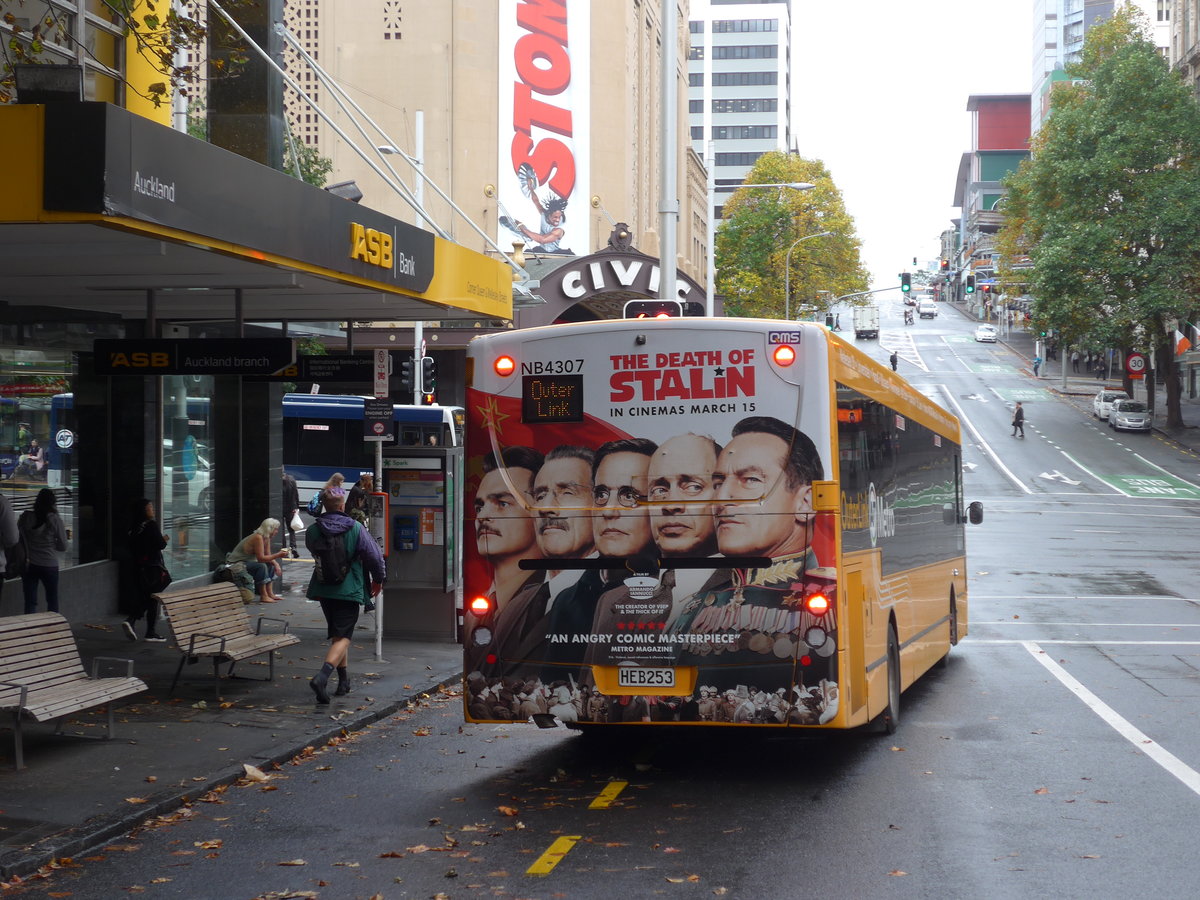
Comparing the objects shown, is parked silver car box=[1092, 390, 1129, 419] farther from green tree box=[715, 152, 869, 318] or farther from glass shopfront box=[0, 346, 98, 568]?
glass shopfront box=[0, 346, 98, 568]

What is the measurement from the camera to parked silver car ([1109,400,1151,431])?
229 ft

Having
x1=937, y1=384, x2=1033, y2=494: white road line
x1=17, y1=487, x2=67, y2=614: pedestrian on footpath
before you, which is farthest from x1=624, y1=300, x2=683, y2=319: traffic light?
x1=937, y1=384, x2=1033, y2=494: white road line

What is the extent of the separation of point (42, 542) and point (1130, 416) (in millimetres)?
63760

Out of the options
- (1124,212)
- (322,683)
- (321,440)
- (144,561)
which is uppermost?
(1124,212)

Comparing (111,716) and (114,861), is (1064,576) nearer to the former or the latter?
(111,716)

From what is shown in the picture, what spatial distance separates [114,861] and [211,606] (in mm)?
5741

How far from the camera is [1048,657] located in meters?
15.9

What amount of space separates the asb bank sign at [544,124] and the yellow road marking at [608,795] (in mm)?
41072

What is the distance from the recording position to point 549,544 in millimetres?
9234

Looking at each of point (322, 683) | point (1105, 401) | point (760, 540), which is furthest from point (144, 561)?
point (1105, 401)

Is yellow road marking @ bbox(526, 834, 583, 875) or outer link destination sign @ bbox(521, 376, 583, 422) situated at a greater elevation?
outer link destination sign @ bbox(521, 376, 583, 422)

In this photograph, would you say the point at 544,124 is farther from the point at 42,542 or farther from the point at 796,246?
the point at 796,246

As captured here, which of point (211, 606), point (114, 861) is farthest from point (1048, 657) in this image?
point (114, 861)

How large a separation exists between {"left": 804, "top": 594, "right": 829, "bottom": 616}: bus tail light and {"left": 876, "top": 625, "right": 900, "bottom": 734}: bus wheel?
2.28 meters
